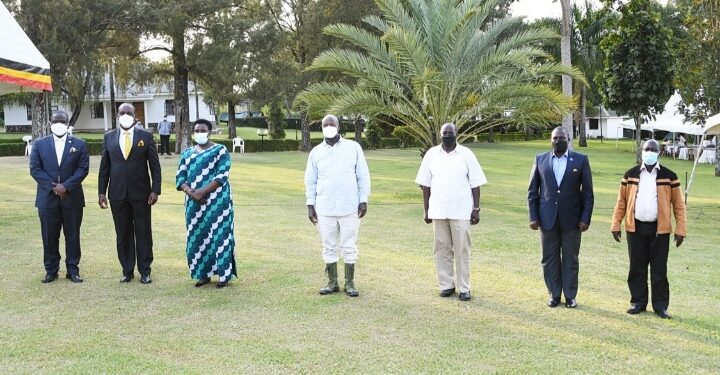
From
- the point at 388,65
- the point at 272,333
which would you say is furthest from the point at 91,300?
the point at 388,65

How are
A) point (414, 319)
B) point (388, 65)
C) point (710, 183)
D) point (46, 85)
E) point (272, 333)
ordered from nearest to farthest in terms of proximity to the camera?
point (272, 333)
point (414, 319)
point (46, 85)
point (388, 65)
point (710, 183)

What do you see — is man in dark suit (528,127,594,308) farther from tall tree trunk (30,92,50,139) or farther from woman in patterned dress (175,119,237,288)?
tall tree trunk (30,92,50,139)

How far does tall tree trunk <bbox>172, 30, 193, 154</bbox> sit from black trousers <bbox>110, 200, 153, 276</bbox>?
23.9 metres

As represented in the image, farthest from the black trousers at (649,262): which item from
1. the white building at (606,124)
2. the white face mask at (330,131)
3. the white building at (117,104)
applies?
the white building at (606,124)

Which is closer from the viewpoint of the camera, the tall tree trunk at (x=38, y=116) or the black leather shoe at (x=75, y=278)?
the black leather shoe at (x=75, y=278)

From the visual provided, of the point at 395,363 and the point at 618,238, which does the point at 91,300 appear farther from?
the point at 618,238

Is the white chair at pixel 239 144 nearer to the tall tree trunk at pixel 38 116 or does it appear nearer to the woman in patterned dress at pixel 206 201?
the tall tree trunk at pixel 38 116

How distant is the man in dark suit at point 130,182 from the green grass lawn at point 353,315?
492mm

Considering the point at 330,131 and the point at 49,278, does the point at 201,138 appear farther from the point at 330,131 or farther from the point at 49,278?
the point at 49,278

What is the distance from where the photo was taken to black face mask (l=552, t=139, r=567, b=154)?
21.1ft

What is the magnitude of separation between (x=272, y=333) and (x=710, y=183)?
60.9 feet

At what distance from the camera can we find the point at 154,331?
5895mm

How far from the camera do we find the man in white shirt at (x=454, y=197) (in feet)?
22.1

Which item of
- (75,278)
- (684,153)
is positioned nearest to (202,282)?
(75,278)
